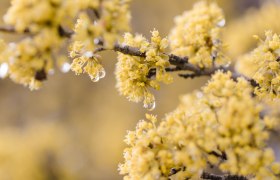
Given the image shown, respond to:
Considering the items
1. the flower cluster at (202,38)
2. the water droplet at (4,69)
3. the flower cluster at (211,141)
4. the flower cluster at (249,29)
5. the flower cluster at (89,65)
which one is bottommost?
the flower cluster at (211,141)

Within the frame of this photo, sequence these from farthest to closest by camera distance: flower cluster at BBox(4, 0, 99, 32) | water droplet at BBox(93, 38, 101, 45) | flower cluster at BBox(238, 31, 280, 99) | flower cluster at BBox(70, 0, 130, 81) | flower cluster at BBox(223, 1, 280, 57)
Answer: flower cluster at BBox(223, 1, 280, 57)
flower cluster at BBox(238, 31, 280, 99)
water droplet at BBox(93, 38, 101, 45)
flower cluster at BBox(70, 0, 130, 81)
flower cluster at BBox(4, 0, 99, 32)

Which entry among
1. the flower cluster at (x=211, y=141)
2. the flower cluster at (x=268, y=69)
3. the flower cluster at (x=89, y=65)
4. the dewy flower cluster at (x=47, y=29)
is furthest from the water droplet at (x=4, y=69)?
the flower cluster at (x=268, y=69)

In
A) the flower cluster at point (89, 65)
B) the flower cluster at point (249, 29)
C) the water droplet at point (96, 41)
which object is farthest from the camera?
the flower cluster at point (249, 29)

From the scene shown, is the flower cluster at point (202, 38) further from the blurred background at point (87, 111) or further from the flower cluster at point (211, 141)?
the blurred background at point (87, 111)

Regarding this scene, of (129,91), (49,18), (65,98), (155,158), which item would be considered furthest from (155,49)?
(65,98)

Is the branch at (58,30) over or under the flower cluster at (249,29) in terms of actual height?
under

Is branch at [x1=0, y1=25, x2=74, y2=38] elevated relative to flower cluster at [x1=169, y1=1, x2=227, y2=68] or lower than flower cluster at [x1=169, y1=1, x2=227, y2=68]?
lower

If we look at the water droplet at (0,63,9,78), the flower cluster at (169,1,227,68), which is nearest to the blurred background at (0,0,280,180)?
the flower cluster at (169,1,227,68)

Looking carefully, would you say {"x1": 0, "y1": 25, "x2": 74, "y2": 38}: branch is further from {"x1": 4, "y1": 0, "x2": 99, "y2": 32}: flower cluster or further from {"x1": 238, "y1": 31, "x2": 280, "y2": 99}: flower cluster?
{"x1": 238, "y1": 31, "x2": 280, "y2": 99}: flower cluster
